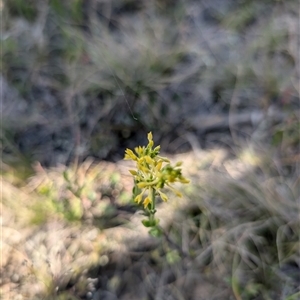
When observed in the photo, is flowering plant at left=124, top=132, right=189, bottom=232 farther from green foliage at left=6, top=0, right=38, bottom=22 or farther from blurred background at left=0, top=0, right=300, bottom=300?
green foliage at left=6, top=0, right=38, bottom=22

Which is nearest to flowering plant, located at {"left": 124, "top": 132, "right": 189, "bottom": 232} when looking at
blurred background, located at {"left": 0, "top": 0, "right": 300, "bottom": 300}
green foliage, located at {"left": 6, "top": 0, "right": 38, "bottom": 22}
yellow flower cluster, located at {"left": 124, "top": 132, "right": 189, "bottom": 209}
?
yellow flower cluster, located at {"left": 124, "top": 132, "right": 189, "bottom": 209}

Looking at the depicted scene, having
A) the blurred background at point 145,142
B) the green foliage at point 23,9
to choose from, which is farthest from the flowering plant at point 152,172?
the green foliage at point 23,9

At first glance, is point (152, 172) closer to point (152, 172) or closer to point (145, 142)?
point (152, 172)

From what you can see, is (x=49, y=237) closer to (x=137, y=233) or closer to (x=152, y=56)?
(x=137, y=233)

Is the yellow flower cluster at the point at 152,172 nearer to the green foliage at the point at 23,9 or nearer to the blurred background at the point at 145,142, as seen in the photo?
the blurred background at the point at 145,142

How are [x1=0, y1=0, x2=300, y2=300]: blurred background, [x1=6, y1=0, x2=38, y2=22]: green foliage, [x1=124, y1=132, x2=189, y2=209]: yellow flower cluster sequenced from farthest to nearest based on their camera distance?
[x1=6, y1=0, x2=38, y2=22]: green foliage
[x1=0, y1=0, x2=300, y2=300]: blurred background
[x1=124, y1=132, x2=189, y2=209]: yellow flower cluster

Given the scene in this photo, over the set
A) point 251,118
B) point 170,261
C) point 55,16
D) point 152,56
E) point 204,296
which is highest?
point 55,16

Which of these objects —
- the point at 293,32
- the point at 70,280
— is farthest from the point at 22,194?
the point at 293,32

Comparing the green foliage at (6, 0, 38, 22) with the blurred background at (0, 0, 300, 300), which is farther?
the green foliage at (6, 0, 38, 22)
